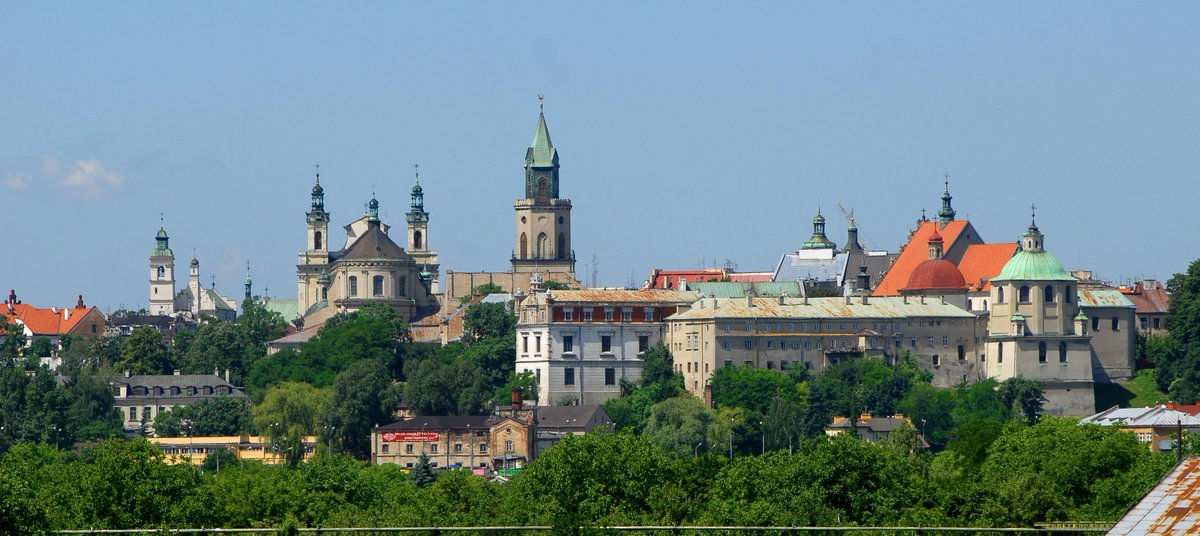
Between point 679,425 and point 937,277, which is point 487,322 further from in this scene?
point 679,425

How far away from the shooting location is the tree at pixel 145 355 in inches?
6973

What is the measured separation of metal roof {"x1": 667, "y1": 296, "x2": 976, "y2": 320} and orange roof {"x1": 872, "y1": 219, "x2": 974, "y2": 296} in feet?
44.1

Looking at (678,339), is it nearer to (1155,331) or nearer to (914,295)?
(914,295)

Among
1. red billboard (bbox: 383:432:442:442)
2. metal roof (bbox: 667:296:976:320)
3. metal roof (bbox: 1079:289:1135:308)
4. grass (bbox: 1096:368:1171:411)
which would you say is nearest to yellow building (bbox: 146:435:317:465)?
red billboard (bbox: 383:432:442:442)

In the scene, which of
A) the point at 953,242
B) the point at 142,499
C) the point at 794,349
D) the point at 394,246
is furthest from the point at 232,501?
the point at 394,246

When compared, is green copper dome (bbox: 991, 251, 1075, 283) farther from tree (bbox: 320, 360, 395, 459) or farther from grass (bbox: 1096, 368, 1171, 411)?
tree (bbox: 320, 360, 395, 459)

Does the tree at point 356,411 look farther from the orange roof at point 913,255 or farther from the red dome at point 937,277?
the orange roof at point 913,255

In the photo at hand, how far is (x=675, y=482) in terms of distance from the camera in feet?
272

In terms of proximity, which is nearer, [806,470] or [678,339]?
[806,470]

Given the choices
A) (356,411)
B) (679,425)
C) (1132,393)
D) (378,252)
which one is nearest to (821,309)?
(1132,393)

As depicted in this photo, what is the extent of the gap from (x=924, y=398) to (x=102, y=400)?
46458mm

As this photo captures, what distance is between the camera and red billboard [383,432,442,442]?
14062 centimetres

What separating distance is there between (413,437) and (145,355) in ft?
142

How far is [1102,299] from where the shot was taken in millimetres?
153500
